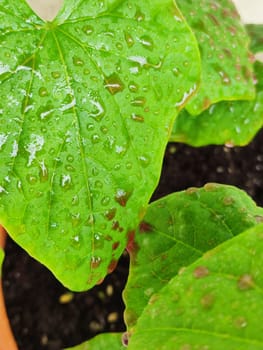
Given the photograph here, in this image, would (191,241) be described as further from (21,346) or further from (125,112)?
(21,346)

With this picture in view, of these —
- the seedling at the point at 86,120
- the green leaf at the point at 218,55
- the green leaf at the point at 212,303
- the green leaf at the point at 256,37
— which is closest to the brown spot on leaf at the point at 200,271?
the green leaf at the point at 212,303

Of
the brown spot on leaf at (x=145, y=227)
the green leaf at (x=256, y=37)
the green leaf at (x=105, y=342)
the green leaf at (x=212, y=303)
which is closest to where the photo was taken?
the green leaf at (x=212, y=303)

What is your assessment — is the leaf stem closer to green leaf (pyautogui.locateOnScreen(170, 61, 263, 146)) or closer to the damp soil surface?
the damp soil surface

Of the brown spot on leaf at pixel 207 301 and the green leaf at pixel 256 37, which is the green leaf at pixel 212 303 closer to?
the brown spot on leaf at pixel 207 301

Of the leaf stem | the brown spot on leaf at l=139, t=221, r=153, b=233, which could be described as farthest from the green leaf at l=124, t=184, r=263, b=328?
the leaf stem

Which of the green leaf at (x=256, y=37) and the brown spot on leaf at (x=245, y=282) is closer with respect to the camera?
the brown spot on leaf at (x=245, y=282)
